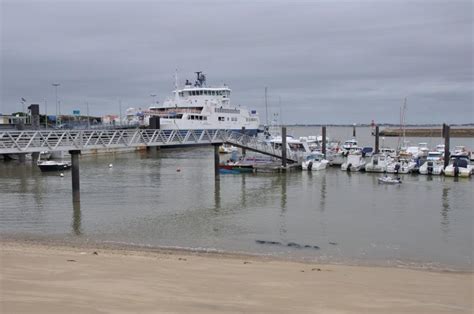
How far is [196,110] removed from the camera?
88438 mm

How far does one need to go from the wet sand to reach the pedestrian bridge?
53.4 feet

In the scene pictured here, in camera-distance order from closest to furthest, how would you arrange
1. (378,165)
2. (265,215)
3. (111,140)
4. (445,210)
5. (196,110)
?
1. (265,215)
2. (445,210)
3. (111,140)
4. (378,165)
5. (196,110)

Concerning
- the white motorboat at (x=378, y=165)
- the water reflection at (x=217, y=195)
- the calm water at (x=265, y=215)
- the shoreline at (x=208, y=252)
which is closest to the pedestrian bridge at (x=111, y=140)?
the calm water at (x=265, y=215)

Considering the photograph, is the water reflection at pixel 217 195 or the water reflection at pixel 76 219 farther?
the water reflection at pixel 217 195

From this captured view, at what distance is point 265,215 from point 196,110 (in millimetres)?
65613

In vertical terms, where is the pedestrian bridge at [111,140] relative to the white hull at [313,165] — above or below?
above

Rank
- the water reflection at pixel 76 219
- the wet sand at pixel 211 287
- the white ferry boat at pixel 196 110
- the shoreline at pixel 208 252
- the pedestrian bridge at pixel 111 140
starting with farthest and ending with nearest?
the white ferry boat at pixel 196 110, the pedestrian bridge at pixel 111 140, the water reflection at pixel 76 219, the shoreline at pixel 208 252, the wet sand at pixel 211 287

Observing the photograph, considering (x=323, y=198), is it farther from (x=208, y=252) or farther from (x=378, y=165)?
(x=378, y=165)

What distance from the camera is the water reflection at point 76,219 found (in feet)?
67.2

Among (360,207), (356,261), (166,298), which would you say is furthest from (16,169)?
(166,298)

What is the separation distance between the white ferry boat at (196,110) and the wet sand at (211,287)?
240 ft

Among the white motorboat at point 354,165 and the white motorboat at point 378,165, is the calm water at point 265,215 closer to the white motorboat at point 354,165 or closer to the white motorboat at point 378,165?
the white motorboat at point 378,165

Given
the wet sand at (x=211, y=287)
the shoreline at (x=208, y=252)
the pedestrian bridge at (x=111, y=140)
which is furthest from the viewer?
the pedestrian bridge at (x=111, y=140)

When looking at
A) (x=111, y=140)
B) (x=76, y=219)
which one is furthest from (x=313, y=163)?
(x=76, y=219)
